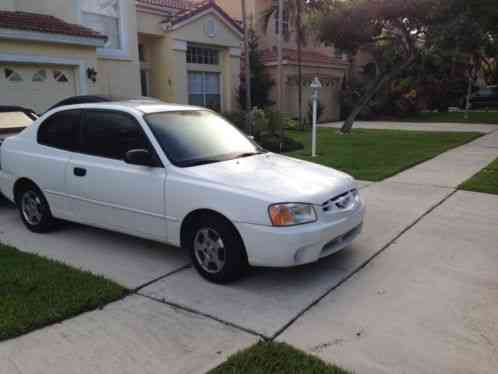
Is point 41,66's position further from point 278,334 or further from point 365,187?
point 278,334

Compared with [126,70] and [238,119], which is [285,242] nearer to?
[126,70]

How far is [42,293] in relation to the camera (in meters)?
4.01

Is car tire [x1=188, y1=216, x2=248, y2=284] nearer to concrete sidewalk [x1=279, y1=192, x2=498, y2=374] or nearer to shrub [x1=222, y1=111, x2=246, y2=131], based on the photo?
concrete sidewalk [x1=279, y1=192, x2=498, y2=374]

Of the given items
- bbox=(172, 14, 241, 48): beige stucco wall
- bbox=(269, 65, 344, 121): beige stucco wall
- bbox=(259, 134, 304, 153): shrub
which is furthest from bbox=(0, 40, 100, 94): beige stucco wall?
bbox=(269, 65, 344, 121): beige stucco wall

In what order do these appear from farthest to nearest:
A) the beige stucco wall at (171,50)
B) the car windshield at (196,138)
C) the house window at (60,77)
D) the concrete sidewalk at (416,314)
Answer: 1. the beige stucco wall at (171,50)
2. the house window at (60,77)
3. the car windshield at (196,138)
4. the concrete sidewalk at (416,314)

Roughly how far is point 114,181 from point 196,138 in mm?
958

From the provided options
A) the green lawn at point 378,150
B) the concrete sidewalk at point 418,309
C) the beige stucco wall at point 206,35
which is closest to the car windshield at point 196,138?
the concrete sidewalk at point 418,309

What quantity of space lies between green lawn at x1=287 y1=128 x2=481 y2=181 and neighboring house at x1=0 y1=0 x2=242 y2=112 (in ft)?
16.4

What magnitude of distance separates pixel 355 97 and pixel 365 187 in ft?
65.8

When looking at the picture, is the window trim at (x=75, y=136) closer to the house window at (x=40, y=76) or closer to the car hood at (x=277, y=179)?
the car hood at (x=277, y=179)

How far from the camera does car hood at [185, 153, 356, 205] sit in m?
4.08

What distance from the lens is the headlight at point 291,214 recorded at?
3.94 metres


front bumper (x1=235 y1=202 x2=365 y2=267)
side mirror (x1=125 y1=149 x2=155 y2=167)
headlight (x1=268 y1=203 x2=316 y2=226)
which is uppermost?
side mirror (x1=125 y1=149 x2=155 y2=167)

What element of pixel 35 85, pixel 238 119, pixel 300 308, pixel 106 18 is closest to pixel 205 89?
pixel 238 119
